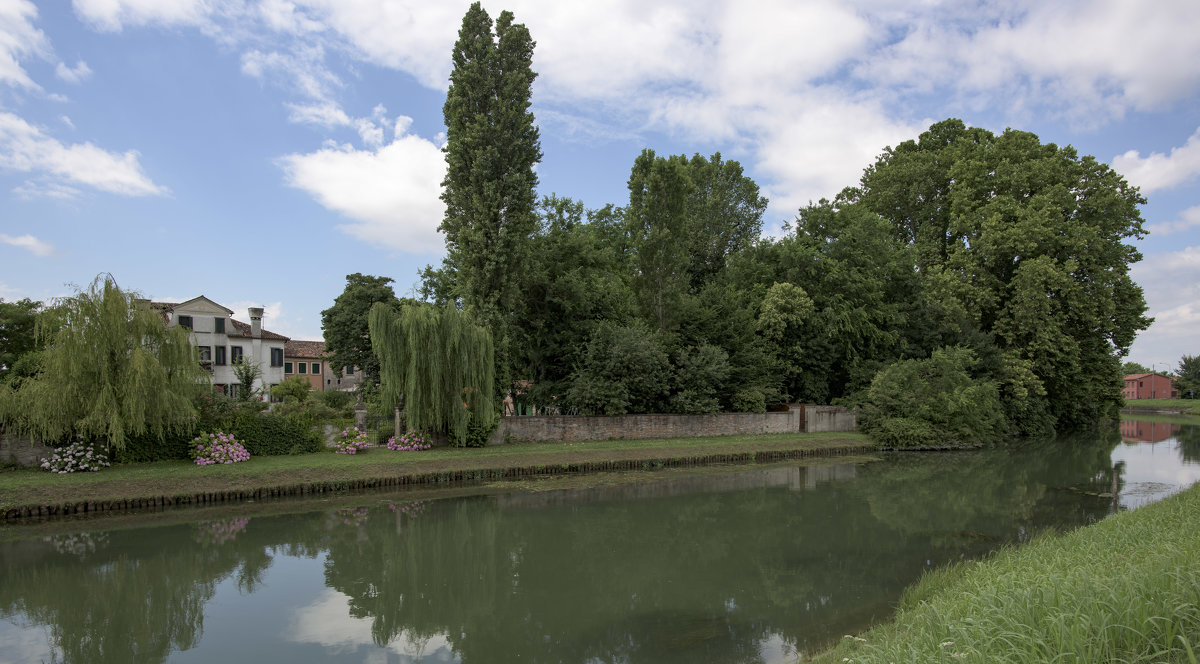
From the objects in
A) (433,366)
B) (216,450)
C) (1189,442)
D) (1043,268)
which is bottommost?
(1189,442)

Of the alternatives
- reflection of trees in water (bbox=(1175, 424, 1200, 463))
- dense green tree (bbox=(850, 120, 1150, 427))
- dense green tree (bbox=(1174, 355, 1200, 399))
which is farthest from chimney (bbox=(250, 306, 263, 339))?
dense green tree (bbox=(1174, 355, 1200, 399))

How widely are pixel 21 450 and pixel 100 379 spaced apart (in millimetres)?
3055

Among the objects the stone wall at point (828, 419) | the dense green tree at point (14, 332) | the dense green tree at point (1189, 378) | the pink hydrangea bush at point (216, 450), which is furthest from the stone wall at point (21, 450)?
the dense green tree at point (1189, 378)

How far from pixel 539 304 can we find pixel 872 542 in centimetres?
1669

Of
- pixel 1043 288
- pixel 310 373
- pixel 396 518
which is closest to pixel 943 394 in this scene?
pixel 1043 288

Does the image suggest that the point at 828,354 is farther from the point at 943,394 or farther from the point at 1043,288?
the point at 1043,288

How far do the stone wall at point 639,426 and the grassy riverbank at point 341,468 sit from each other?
0.61 metres

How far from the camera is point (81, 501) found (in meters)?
14.5

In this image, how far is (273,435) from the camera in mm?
19328

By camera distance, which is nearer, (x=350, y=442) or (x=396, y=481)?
(x=396, y=481)

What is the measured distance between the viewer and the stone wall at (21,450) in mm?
16234

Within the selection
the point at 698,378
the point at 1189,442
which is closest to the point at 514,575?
the point at 698,378

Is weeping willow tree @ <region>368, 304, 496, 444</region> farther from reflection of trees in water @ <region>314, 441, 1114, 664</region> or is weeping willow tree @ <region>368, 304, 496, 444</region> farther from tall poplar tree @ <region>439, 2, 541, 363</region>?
reflection of trees in water @ <region>314, 441, 1114, 664</region>

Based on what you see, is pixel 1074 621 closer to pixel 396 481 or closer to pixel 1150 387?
pixel 396 481
